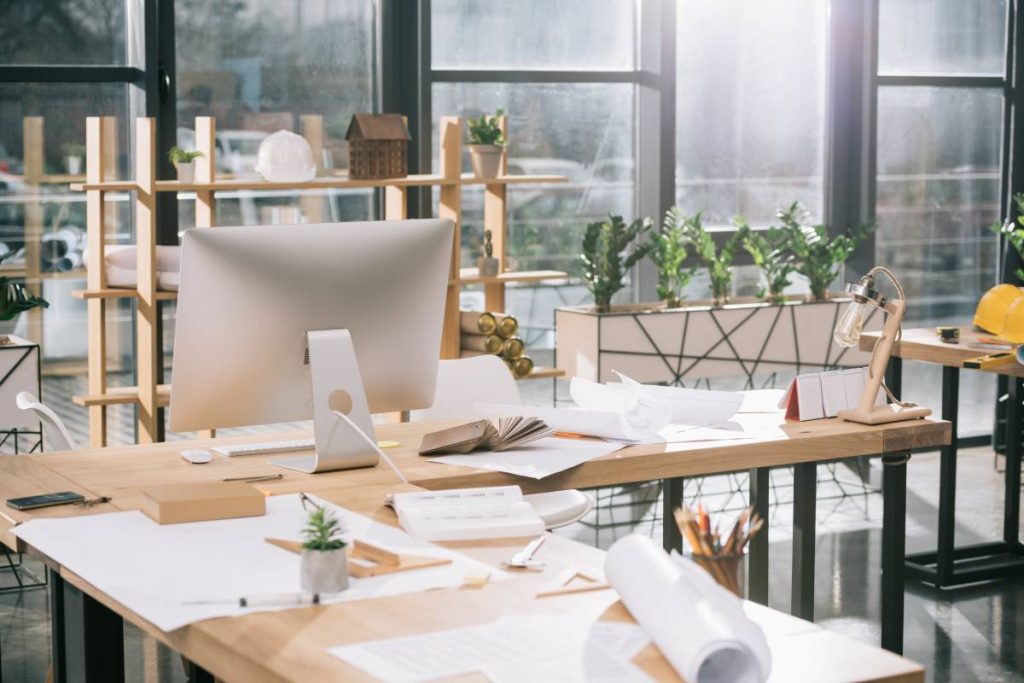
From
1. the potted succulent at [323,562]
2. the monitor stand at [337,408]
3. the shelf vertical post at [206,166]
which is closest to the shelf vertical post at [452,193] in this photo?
the shelf vertical post at [206,166]

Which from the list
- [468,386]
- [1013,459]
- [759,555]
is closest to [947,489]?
[1013,459]

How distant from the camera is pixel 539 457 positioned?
2881 mm

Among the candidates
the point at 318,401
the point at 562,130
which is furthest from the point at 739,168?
the point at 318,401

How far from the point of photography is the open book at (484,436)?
2932 mm

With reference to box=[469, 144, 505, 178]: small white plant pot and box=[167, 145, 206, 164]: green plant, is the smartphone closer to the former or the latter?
box=[167, 145, 206, 164]: green plant

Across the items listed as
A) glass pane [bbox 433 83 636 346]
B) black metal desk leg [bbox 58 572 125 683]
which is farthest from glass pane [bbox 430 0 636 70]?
black metal desk leg [bbox 58 572 125 683]

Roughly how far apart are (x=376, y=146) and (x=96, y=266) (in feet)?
3.20

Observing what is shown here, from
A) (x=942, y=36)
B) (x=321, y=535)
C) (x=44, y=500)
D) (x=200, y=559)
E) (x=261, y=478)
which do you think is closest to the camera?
(x=321, y=535)

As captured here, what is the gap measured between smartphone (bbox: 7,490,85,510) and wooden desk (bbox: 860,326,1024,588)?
2.67 metres

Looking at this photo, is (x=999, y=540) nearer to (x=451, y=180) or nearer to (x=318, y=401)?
(x=451, y=180)

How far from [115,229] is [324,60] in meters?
0.98

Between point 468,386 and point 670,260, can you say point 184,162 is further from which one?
point 670,260

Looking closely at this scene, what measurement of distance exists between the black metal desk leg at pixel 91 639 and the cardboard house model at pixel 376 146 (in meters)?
2.63

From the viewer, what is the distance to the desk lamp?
3113mm
